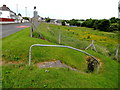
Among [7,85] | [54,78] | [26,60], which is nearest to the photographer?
[7,85]

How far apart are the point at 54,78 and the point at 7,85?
5.61ft

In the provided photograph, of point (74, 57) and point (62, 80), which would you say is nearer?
point (62, 80)

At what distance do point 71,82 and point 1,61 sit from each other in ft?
12.2

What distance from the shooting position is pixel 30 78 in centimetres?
405

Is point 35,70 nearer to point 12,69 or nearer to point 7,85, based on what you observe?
point 12,69

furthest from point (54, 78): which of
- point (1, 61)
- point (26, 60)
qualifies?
point (1, 61)

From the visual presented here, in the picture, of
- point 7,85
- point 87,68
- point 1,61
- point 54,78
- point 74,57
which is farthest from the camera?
point 74,57

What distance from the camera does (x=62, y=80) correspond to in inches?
164

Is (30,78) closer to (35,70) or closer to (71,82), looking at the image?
(35,70)

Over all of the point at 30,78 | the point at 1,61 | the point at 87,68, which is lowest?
the point at 87,68

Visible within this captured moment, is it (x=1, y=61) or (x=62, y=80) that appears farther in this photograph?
(x=1, y=61)

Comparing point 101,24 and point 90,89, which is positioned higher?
point 101,24

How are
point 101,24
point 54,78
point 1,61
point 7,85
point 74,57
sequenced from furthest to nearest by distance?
point 101,24
point 74,57
point 1,61
point 54,78
point 7,85

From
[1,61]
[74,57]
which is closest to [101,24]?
[74,57]
